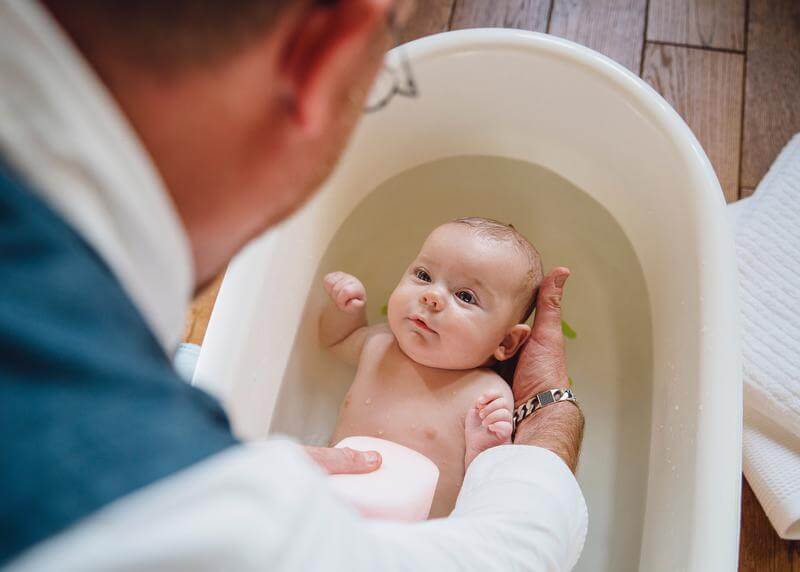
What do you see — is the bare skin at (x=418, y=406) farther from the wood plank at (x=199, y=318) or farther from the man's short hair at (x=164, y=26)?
the man's short hair at (x=164, y=26)

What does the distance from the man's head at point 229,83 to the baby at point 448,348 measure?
70cm

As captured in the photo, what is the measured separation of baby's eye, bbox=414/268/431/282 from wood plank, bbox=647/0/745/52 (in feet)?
3.19

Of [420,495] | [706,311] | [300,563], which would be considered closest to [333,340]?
[420,495]

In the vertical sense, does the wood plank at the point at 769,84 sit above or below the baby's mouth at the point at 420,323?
above

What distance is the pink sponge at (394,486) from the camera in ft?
3.63


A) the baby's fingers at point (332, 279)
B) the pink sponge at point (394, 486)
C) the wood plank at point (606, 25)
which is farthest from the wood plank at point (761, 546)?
the wood plank at point (606, 25)

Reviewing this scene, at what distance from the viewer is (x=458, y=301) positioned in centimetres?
128

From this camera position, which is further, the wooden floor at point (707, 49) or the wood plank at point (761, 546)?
the wooden floor at point (707, 49)

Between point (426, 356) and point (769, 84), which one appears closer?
point (426, 356)

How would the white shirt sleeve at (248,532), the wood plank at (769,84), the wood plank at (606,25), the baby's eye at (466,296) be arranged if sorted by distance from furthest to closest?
the wood plank at (606,25) < the wood plank at (769,84) < the baby's eye at (466,296) < the white shirt sleeve at (248,532)

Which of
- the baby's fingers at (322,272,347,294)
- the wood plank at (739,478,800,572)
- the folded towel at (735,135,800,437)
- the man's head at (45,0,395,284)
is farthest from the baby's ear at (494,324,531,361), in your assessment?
the man's head at (45,0,395,284)

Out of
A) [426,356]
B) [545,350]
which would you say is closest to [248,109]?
[426,356]

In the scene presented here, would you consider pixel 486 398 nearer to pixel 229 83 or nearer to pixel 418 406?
pixel 418 406

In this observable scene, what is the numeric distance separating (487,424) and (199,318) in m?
0.63
